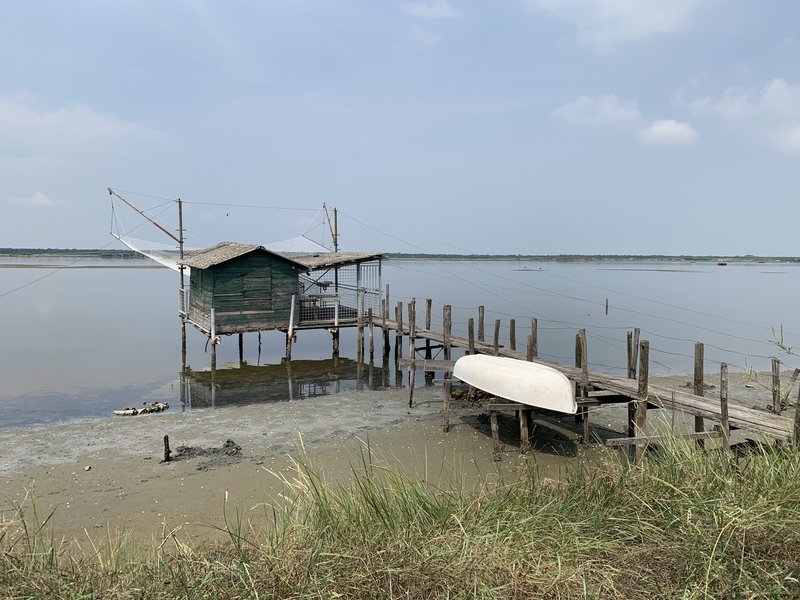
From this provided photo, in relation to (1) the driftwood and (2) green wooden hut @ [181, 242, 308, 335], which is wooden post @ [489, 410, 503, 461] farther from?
(2) green wooden hut @ [181, 242, 308, 335]

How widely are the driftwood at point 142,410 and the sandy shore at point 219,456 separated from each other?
1.65ft

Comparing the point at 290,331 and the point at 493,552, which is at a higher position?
the point at 493,552

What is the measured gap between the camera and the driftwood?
15.7 metres

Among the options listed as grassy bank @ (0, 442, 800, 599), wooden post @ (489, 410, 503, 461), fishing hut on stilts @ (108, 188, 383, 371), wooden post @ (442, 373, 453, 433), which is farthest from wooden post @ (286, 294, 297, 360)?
grassy bank @ (0, 442, 800, 599)

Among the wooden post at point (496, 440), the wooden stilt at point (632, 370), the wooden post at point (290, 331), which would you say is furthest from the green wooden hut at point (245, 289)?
the wooden stilt at point (632, 370)

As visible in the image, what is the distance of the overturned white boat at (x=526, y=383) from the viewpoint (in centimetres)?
1112

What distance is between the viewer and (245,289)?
23766mm

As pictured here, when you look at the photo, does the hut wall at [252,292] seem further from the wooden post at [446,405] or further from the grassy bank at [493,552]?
the grassy bank at [493,552]

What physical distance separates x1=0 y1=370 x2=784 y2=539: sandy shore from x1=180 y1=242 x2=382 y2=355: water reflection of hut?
8.09 metres

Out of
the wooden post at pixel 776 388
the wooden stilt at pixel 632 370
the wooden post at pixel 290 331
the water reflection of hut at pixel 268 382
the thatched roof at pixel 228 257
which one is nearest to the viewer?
the wooden post at pixel 776 388

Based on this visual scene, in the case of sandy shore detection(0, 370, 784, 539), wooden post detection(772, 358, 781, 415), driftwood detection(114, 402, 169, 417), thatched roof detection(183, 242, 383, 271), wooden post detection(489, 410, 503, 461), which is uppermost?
thatched roof detection(183, 242, 383, 271)

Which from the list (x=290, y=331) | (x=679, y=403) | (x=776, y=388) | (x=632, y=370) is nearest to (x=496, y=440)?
(x=679, y=403)

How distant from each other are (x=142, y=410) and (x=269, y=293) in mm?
9194

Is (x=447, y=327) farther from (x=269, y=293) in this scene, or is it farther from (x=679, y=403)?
(x=269, y=293)
